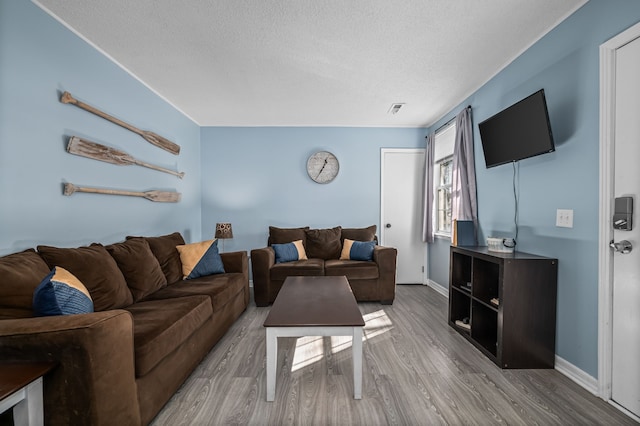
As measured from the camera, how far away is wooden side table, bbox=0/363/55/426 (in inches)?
36.5

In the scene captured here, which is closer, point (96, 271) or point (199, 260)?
point (96, 271)

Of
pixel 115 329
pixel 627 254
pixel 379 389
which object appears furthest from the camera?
pixel 379 389

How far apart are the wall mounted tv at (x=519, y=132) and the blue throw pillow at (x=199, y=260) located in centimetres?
290

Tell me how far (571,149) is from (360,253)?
7.70ft

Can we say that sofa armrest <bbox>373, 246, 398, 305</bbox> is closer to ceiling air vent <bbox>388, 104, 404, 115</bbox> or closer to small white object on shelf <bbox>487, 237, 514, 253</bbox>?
small white object on shelf <bbox>487, 237, 514, 253</bbox>

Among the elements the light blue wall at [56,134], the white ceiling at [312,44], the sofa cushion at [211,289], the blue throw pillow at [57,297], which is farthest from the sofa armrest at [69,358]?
the white ceiling at [312,44]

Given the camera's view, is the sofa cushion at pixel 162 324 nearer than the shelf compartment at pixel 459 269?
Yes

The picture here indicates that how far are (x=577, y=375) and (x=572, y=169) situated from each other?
1387 mm

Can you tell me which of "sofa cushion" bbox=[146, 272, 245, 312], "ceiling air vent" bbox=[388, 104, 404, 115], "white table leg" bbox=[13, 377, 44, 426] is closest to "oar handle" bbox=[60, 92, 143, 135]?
"sofa cushion" bbox=[146, 272, 245, 312]

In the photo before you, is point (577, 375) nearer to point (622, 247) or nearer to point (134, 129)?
point (622, 247)

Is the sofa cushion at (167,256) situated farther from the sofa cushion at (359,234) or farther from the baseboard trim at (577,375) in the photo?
the baseboard trim at (577,375)

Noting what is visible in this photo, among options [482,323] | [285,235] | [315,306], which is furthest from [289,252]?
[482,323]

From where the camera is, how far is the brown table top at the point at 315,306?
5.56ft

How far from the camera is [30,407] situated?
3.30 ft
